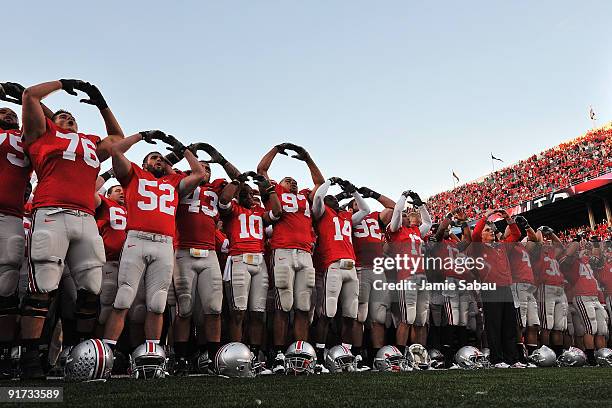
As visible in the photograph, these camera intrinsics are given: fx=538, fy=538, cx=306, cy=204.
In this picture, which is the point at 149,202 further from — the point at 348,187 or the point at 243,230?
the point at 348,187

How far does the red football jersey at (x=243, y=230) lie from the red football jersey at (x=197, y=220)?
31 cm

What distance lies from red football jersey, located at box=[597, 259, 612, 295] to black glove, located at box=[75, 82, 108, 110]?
8.69 metres

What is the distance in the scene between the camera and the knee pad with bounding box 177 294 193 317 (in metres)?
5.62

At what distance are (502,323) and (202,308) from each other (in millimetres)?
4453

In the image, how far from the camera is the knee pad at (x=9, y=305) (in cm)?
447

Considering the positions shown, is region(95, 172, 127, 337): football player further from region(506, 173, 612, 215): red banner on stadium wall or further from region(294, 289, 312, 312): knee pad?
region(506, 173, 612, 215): red banner on stadium wall

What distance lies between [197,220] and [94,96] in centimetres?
166

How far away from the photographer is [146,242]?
5.03 meters

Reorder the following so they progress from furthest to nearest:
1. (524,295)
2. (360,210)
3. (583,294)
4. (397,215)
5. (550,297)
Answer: (583,294), (550,297), (524,295), (397,215), (360,210)

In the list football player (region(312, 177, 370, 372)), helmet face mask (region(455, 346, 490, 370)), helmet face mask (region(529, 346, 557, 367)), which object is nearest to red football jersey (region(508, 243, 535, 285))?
helmet face mask (region(529, 346, 557, 367))

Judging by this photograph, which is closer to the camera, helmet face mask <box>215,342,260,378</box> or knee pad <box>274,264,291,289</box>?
helmet face mask <box>215,342,260,378</box>

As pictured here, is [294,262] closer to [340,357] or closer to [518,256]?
[340,357]

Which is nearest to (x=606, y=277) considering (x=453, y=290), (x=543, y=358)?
(x=543, y=358)

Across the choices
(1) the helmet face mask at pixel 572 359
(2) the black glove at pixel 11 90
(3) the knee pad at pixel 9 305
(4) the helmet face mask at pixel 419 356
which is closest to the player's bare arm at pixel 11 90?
(2) the black glove at pixel 11 90
